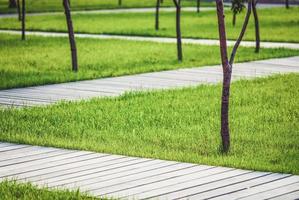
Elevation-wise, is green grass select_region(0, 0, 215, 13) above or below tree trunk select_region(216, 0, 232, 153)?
below

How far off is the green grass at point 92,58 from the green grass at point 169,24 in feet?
12.6

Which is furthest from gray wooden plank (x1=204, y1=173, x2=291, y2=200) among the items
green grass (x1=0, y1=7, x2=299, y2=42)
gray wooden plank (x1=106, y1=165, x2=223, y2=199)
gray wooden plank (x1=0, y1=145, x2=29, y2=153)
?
green grass (x1=0, y1=7, x2=299, y2=42)

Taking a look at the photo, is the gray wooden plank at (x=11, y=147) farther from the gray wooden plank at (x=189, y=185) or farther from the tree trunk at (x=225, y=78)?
the gray wooden plank at (x=189, y=185)

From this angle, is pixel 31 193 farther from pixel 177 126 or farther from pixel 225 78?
pixel 177 126

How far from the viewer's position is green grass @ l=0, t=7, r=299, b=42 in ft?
90.7

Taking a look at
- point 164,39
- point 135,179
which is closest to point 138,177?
point 135,179

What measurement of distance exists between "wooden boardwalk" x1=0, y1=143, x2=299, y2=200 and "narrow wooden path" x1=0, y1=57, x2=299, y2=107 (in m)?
4.32

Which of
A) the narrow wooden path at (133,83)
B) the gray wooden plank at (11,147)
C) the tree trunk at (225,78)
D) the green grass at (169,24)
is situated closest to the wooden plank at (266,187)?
the tree trunk at (225,78)

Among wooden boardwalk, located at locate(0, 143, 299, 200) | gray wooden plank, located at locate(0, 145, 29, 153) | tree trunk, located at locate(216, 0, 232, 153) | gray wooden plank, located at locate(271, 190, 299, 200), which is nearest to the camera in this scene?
gray wooden plank, located at locate(271, 190, 299, 200)

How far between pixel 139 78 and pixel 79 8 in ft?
102

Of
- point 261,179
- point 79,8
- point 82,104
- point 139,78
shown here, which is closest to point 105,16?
point 79,8

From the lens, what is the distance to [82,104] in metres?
12.3

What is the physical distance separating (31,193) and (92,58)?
13.0 m

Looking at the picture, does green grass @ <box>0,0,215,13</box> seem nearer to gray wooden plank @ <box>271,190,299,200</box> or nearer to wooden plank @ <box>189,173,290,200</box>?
wooden plank @ <box>189,173,290,200</box>
